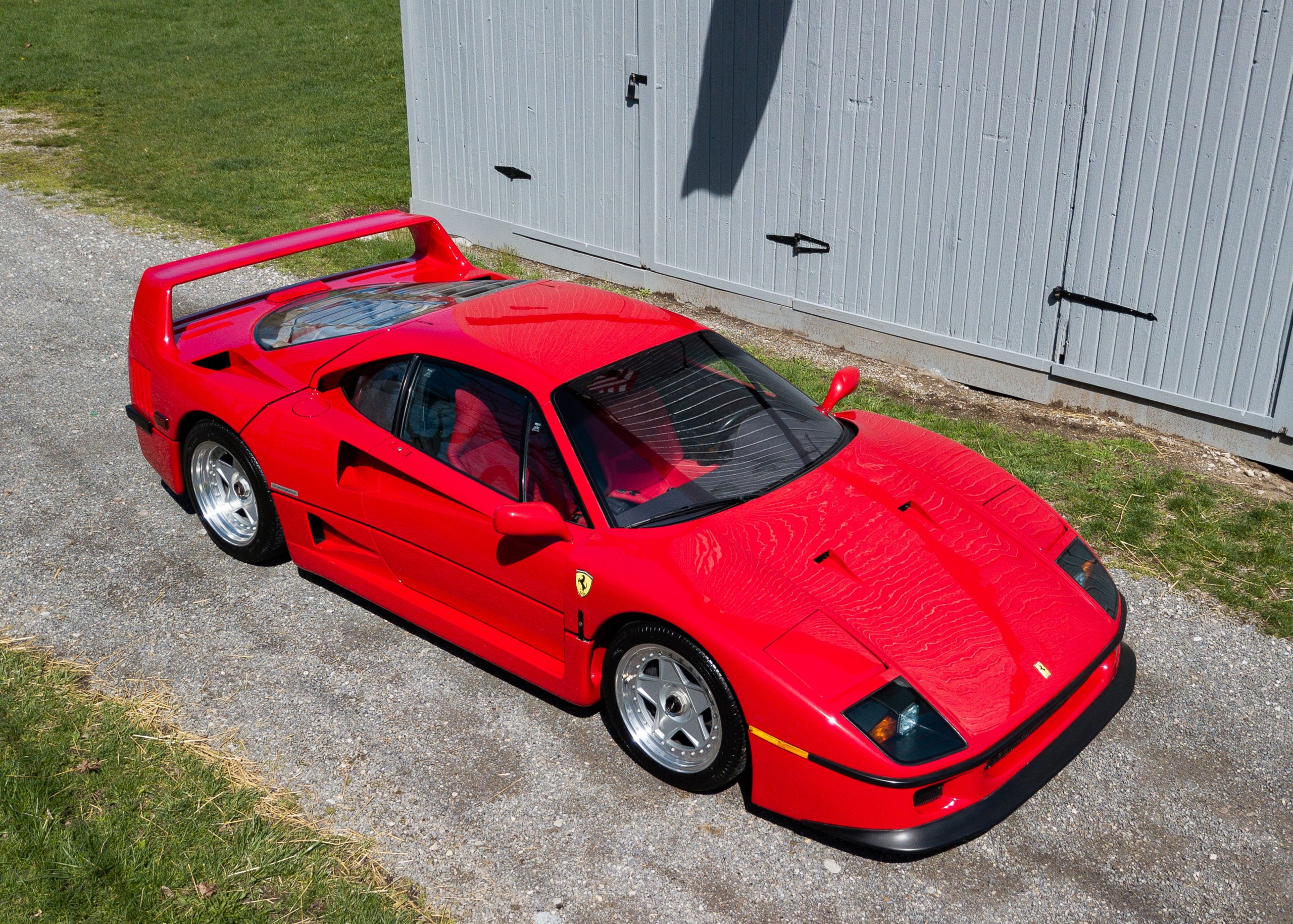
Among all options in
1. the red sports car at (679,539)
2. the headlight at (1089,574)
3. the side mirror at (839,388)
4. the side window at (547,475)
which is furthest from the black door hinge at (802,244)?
the side window at (547,475)

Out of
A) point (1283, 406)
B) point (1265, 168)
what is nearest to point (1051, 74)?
point (1265, 168)

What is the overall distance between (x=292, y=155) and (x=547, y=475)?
10.5 metres

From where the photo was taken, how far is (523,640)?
4.45 metres

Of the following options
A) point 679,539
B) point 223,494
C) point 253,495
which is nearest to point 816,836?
point 679,539

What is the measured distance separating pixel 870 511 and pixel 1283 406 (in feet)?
11.2

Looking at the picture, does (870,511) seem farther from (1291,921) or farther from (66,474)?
(66,474)

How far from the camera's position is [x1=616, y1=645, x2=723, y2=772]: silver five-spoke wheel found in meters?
3.92

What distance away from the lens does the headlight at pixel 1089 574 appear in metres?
4.34

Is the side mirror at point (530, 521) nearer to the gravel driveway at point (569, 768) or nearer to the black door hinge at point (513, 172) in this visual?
the gravel driveway at point (569, 768)

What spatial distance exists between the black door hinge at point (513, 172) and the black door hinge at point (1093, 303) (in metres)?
4.87

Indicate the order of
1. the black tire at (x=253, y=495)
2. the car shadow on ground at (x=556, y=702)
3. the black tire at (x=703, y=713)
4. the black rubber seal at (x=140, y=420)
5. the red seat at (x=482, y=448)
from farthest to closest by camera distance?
the black rubber seal at (x=140, y=420) < the black tire at (x=253, y=495) < the red seat at (x=482, y=448) < the car shadow on ground at (x=556, y=702) < the black tire at (x=703, y=713)

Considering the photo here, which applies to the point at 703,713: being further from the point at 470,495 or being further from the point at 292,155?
the point at 292,155

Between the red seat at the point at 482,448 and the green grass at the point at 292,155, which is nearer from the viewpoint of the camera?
the red seat at the point at 482,448

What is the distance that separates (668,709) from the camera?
160 inches
